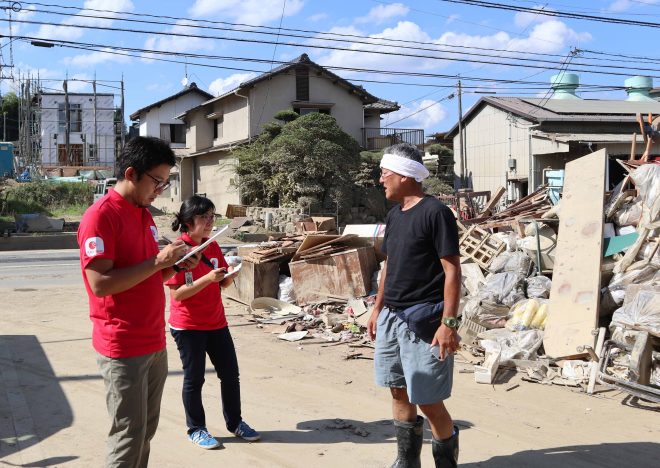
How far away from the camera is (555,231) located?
30.9ft

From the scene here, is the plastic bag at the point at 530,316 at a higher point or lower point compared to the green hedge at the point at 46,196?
lower

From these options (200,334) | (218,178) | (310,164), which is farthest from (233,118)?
(200,334)

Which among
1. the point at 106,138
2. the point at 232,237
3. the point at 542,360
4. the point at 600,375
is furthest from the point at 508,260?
the point at 106,138

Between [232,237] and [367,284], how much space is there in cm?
1583

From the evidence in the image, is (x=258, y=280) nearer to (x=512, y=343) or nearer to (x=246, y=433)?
(x=512, y=343)

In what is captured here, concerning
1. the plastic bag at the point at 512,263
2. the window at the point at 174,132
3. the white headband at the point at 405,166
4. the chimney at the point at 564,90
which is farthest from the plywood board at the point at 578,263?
the window at the point at 174,132

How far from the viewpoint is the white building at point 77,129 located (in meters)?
56.8

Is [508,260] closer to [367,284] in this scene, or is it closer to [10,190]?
[367,284]

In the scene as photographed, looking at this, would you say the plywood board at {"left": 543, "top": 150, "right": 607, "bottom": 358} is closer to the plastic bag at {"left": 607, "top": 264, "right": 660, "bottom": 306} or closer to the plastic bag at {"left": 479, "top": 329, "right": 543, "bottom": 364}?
the plastic bag at {"left": 479, "top": 329, "right": 543, "bottom": 364}

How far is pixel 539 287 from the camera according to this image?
8.16 metres

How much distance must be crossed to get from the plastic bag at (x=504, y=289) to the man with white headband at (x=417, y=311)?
4.56m

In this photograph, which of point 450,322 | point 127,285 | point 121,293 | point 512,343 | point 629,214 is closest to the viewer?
point 127,285

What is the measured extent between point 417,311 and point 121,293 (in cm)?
164

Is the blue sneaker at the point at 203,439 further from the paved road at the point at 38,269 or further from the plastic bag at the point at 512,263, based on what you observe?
the paved road at the point at 38,269
